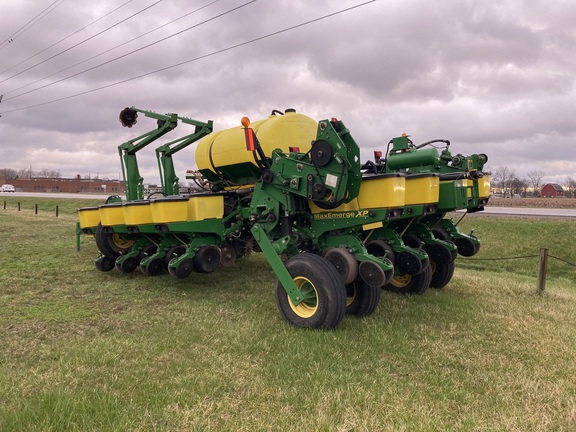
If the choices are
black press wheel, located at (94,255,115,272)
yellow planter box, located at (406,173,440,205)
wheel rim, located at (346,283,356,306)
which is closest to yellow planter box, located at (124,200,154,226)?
black press wheel, located at (94,255,115,272)

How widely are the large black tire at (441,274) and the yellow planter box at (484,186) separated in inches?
48.8

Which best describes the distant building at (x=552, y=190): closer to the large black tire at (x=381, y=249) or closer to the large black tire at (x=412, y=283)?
the large black tire at (x=412, y=283)

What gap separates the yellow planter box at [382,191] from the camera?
4.50 meters

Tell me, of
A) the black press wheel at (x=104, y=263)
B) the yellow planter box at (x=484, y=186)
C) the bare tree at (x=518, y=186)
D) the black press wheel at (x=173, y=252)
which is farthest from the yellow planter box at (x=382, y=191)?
the bare tree at (x=518, y=186)

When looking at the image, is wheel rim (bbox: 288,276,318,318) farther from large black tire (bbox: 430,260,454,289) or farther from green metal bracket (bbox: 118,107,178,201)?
green metal bracket (bbox: 118,107,178,201)

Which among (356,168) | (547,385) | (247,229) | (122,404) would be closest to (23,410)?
(122,404)

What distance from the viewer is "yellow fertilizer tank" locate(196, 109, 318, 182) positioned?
576 centimetres

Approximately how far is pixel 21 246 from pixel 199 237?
22.7ft

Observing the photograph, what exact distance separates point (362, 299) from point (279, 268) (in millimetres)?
1070

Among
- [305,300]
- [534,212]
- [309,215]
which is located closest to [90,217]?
[309,215]

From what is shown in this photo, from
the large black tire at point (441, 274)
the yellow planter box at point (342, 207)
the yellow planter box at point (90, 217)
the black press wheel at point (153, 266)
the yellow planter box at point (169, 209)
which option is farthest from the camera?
the yellow planter box at point (90, 217)

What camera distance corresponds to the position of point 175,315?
17.0ft

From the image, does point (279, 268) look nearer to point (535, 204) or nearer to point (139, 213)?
point (139, 213)

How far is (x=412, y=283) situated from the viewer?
20.3ft
